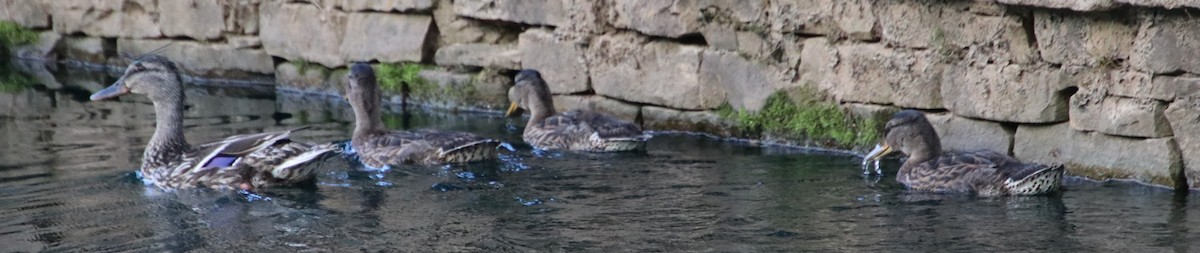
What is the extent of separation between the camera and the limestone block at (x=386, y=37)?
13820mm

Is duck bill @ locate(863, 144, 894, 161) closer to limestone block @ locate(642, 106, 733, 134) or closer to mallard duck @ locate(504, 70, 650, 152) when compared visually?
mallard duck @ locate(504, 70, 650, 152)

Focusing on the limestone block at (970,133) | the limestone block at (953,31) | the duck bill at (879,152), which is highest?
the limestone block at (953,31)

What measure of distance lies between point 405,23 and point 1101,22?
6633 mm

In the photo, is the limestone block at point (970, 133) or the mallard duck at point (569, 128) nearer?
the limestone block at point (970, 133)

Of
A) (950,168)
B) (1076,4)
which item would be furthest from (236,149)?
(1076,4)

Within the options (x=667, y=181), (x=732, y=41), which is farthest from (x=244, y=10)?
(x=667, y=181)

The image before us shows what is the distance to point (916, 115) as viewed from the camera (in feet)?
31.1

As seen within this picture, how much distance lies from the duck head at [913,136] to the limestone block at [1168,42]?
130cm

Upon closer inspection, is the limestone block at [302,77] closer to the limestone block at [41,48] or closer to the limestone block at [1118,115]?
the limestone block at [41,48]

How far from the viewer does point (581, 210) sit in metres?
8.34

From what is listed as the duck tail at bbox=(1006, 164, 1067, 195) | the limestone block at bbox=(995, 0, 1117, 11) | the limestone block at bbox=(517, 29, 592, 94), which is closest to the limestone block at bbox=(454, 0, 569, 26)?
the limestone block at bbox=(517, 29, 592, 94)

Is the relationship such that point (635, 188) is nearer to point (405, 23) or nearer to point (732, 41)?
point (732, 41)

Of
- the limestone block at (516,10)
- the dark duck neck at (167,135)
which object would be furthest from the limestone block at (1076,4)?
the dark duck neck at (167,135)

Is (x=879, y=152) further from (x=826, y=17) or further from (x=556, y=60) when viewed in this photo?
(x=556, y=60)
